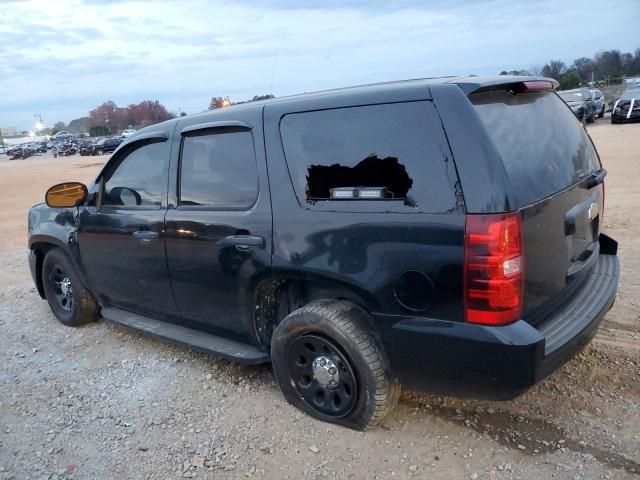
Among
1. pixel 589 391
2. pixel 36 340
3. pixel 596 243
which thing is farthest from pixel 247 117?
pixel 36 340

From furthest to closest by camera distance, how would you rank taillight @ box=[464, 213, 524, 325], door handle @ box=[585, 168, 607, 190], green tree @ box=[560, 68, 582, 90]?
green tree @ box=[560, 68, 582, 90] < door handle @ box=[585, 168, 607, 190] < taillight @ box=[464, 213, 524, 325]

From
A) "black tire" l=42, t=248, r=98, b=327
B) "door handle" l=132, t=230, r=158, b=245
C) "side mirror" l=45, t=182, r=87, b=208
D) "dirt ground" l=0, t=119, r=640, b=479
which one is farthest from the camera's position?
"black tire" l=42, t=248, r=98, b=327

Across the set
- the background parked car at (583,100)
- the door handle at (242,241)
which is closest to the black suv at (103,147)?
the background parked car at (583,100)

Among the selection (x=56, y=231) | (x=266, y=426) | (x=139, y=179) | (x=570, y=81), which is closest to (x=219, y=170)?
(x=139, y=179)

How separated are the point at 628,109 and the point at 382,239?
1038 inches

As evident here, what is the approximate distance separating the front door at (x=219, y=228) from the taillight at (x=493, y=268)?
1.19 meters

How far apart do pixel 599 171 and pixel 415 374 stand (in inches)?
69.5

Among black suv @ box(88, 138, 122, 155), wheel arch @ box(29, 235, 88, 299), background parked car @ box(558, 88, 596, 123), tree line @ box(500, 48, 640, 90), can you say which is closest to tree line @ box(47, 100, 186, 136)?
black suv @ box(88, 138, 122, 155)

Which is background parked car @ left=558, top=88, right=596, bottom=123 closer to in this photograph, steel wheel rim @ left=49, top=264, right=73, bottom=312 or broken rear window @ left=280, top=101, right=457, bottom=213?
steel wheel rim @ left=49, top=264, right=73, bottom=312

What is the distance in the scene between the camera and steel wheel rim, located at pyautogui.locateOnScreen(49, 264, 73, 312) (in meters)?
5.07

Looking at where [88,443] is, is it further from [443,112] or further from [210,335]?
[443,112]

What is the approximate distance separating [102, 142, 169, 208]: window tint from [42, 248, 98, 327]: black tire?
92cm

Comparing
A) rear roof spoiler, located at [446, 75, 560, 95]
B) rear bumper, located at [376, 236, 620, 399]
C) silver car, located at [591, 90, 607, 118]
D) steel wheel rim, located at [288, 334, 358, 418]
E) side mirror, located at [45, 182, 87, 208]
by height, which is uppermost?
rear roof spoiler, located at [446, 75, 560, 95]

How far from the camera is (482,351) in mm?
2537
